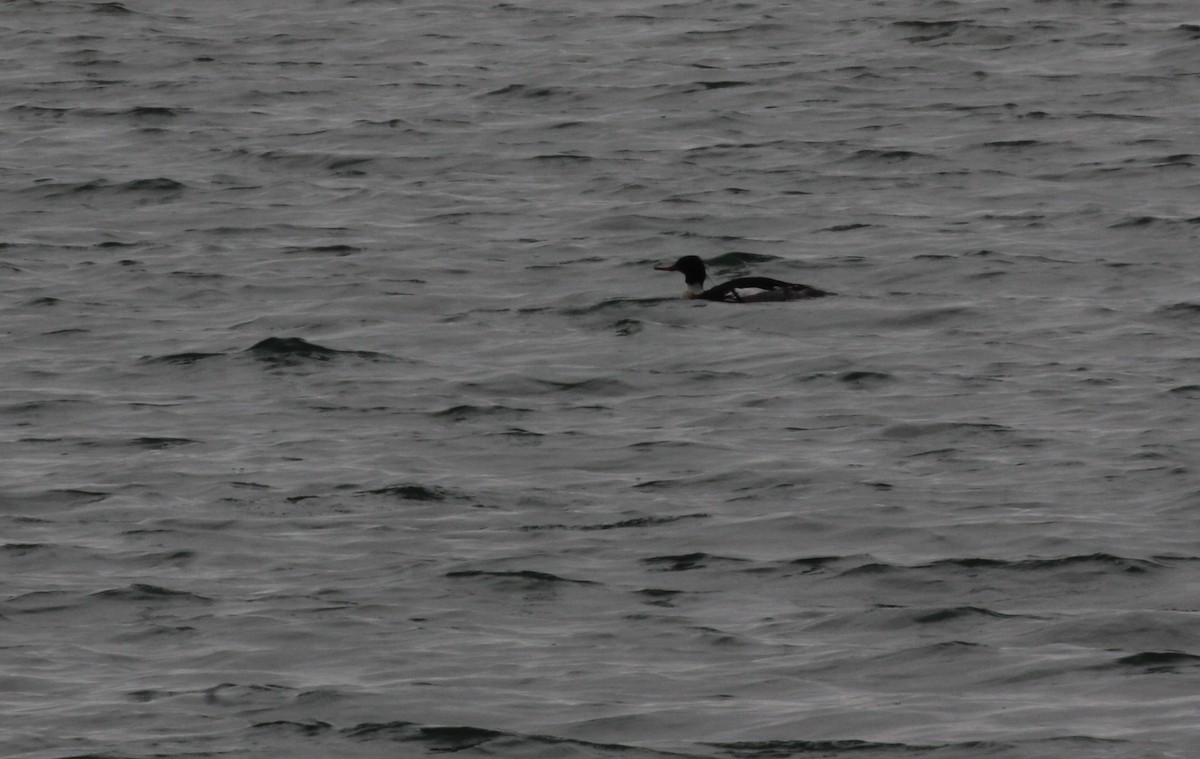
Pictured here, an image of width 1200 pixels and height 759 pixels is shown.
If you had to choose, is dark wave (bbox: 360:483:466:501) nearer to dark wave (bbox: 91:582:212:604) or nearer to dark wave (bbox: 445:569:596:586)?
dark wave (bbox: 445:569:596:586)

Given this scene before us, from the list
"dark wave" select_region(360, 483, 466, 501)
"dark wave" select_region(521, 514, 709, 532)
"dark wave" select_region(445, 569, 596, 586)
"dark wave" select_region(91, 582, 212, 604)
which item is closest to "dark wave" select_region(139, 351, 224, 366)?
"dark wave" select_region(360, 483, 466, 501)

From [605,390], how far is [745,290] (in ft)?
9.53

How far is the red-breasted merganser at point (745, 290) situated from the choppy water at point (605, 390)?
0.14m

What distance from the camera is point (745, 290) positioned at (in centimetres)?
1997

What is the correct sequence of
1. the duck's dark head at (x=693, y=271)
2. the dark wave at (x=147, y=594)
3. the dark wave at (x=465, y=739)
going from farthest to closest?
1. the duck's dark head at (x=693, y=271)
2. the dark wave at (x=147, y=594)
3. the dark wave at (x=465, y=739)

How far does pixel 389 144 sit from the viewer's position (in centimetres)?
2602

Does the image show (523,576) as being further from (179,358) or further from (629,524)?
(179,358)

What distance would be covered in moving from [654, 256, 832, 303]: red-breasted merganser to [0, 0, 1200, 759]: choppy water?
0.14m

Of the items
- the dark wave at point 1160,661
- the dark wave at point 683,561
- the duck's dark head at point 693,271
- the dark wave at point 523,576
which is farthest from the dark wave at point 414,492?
the duck's dark head at point 693,271

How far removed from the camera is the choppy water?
455 inches

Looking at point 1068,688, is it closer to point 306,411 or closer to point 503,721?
point 503,721

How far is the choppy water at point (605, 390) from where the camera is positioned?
11547 mm

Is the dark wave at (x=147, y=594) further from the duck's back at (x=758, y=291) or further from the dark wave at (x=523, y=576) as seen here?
the duck's back at (x=758, y=291)

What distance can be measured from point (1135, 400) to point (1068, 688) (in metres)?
5.54
